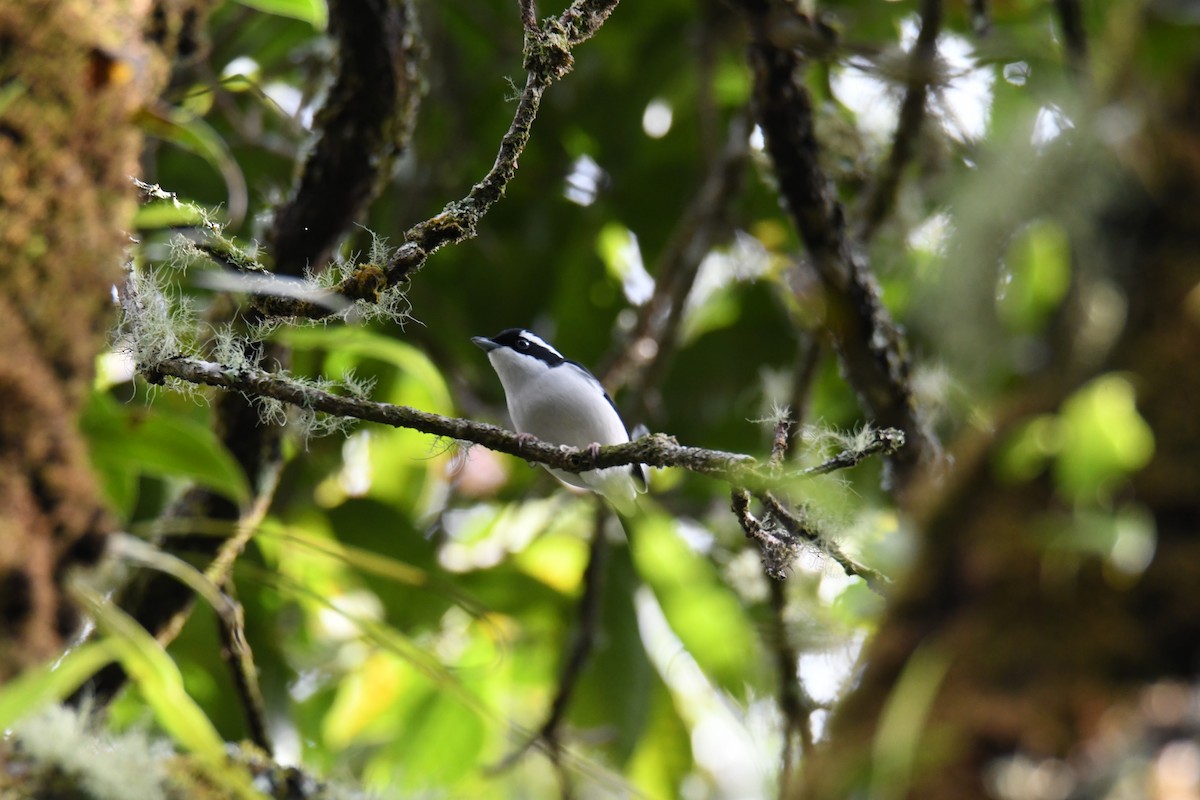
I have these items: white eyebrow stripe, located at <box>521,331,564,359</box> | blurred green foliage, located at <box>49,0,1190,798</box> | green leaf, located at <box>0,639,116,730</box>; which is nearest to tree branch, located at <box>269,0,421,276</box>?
blurred green foliage, located at <box>49,0,1190,798</box>

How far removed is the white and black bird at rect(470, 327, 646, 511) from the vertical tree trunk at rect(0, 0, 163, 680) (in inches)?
94.6

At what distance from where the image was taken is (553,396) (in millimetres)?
3633

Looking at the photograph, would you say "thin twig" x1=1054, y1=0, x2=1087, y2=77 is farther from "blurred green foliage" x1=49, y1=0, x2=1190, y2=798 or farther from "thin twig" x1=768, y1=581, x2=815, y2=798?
"thin twig" x1=768, y1=581, x2=815, y2=798

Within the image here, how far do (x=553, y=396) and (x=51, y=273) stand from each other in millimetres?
2559

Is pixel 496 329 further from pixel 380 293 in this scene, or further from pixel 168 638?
pixel 380 293

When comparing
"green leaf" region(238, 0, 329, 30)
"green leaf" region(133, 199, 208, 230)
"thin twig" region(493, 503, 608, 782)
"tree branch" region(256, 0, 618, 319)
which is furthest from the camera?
"thin twig" region(493, 503, 608, 782)

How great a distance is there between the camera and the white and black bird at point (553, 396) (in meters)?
3.63

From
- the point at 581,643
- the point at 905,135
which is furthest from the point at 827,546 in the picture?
the point at 581,643

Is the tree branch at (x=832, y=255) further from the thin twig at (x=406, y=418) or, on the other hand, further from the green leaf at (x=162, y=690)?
the green leaf at (x=162, y=690)

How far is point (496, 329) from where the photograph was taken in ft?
13.6

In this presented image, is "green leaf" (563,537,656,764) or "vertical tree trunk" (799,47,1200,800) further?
"green leaf" (563,537,656,764)

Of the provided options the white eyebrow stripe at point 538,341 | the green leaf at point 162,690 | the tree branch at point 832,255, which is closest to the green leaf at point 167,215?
the green leaf at point 162,690

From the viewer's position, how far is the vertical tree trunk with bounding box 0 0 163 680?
1.04 m

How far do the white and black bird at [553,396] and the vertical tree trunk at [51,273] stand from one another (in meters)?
2.40
